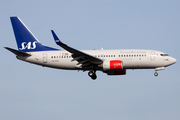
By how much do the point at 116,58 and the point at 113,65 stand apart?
1.72m

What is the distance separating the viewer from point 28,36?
4838 centimetres

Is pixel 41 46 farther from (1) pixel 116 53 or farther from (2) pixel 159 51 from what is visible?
(2) pixel 159 51

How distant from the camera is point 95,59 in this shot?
42938mm

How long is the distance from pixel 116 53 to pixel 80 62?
17.0 ft

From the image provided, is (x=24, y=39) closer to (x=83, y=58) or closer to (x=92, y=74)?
(x=83, y=58)

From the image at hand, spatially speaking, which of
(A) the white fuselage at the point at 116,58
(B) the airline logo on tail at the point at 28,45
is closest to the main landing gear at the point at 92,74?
(A) the white fuselage at the point at 116,58

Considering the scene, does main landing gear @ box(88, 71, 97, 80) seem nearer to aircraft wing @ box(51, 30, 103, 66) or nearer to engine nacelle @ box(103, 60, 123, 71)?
aircraft wing @ box(51, 30, 103, 66)

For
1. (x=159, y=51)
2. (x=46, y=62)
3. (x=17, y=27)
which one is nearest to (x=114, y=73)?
(x=159, y=51)

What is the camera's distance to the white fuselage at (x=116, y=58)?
43.5 meters

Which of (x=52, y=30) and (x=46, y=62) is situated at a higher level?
(x=52, y=30)

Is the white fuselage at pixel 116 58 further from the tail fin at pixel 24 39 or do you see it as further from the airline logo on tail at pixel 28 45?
the airline logo on tail at pixel 28 45

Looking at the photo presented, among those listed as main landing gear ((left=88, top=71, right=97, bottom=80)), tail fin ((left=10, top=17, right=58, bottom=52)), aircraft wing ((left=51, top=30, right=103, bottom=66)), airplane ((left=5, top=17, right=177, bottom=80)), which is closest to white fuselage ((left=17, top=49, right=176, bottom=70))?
airplane ((left=5, top=17, right=177, bottom=80))

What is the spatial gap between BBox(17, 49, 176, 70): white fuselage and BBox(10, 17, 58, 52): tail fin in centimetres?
148

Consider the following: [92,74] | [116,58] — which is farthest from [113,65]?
[92,74]
